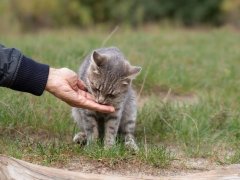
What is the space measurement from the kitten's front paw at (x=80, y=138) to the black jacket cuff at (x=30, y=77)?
27.2 inches

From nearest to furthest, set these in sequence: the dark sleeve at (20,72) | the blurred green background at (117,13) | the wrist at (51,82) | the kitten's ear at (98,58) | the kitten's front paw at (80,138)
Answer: the dark sleeve at (20,72)
the wrist at (51,82)
the kitten's ear at (98,58)
the kitten's front paw at (80,138)
the blurred green background at (117,13)

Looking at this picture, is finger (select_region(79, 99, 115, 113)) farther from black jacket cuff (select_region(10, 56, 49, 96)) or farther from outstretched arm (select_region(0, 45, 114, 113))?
black jacket cuff (select_region(10, 56, 49, 96))

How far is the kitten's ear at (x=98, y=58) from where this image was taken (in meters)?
4.27

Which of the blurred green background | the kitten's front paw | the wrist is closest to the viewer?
the wrist

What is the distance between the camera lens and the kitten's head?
431 cm

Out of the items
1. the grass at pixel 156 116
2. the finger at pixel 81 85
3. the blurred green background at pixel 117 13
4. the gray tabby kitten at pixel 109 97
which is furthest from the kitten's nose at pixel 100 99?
the blurred green background at pixel 117 13

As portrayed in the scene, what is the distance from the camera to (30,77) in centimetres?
387

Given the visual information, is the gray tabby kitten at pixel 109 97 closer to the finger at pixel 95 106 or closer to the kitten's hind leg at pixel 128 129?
the kitten's hind leg at pixel 128 129

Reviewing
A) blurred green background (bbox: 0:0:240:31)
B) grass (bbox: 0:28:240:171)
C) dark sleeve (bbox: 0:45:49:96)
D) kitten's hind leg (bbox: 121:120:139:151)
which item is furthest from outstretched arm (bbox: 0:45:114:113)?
blurred green background (bbox: 0:0:240:31)

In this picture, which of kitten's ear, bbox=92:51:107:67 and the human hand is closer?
the human hand

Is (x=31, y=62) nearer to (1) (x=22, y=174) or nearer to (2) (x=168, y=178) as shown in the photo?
(1) (x=22, y=174)

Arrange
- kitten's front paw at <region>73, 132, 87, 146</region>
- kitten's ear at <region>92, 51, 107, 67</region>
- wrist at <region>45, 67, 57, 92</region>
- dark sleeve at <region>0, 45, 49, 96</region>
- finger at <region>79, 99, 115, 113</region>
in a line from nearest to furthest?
dark sleeve at <region>0, 45, 49, 96</region>, wrist at <region>45, 67, 57, 92</region>, finger at <region>79, 99, 115, 113</region>, kitten's ear at <region>92, 51, 107, 67</region>, kitten's front paw at <region>73, 132, 87, 146</region>

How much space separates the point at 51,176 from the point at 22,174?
0.18m

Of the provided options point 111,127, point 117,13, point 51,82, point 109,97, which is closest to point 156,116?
point 111,127
